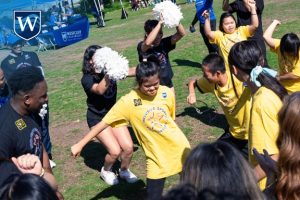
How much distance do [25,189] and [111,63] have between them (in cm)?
328

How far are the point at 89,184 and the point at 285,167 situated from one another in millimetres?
4129

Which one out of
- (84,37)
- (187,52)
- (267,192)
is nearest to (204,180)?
(267,192)

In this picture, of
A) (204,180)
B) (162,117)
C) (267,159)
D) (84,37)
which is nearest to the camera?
(204,180)

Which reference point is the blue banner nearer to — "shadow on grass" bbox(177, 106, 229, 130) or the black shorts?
"shadow on grass" bbox(177, 106, 229, 130)

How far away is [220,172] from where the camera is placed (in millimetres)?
2486

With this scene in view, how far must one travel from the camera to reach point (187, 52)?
14031 millimetres

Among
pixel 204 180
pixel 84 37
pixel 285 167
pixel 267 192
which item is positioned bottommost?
pixel 84 37

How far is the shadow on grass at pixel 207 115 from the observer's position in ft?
26.2

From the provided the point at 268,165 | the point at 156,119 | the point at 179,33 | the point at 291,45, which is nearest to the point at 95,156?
the point at 179,33

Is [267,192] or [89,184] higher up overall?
[267,192]

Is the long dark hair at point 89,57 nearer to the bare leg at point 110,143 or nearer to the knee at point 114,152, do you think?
the bare leg at point 110,143

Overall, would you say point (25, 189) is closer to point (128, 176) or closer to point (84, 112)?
point (128, 176)

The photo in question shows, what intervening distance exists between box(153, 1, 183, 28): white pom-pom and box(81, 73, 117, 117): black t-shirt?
1.18 m

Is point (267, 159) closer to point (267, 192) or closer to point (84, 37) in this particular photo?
point (267, 192)
